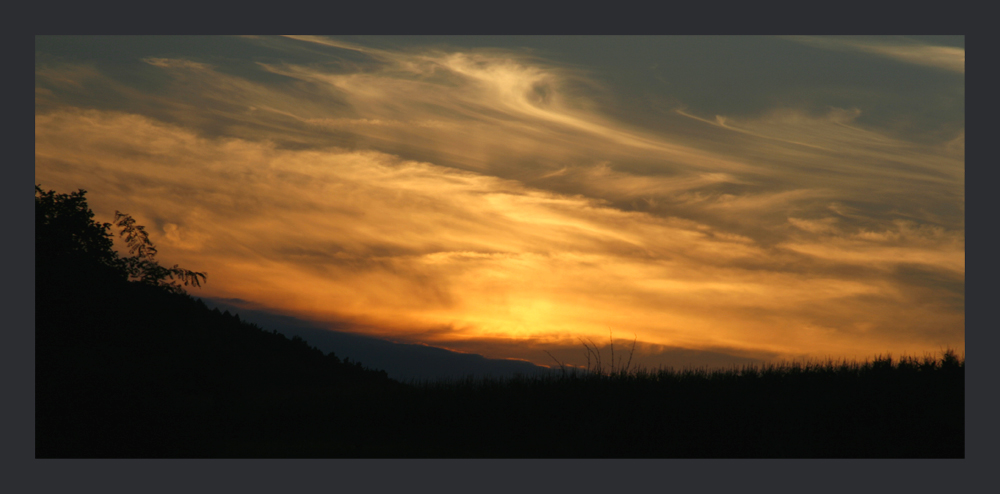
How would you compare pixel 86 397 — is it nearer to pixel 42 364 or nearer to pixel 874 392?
pixel 42 364

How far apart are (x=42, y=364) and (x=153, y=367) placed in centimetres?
336

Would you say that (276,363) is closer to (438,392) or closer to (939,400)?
(438,392)

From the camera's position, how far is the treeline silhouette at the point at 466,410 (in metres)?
18.2

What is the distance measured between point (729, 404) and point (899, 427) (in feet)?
15.3

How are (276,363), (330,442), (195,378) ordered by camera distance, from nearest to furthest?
(330,442) < (195,378) < (276,363)

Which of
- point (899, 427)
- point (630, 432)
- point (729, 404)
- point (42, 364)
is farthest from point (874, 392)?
point (42, 364)

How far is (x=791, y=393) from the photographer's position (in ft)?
71.1

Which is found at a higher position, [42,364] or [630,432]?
[42,364]

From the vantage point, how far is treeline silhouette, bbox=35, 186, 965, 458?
1823cm

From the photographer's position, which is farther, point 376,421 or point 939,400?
point 376,421

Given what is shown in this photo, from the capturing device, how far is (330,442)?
22.4 m

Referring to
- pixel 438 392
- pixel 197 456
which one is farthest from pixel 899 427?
pixel 197 456

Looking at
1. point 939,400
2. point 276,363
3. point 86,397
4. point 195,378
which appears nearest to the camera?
point 86,397

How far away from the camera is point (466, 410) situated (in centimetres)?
2514
